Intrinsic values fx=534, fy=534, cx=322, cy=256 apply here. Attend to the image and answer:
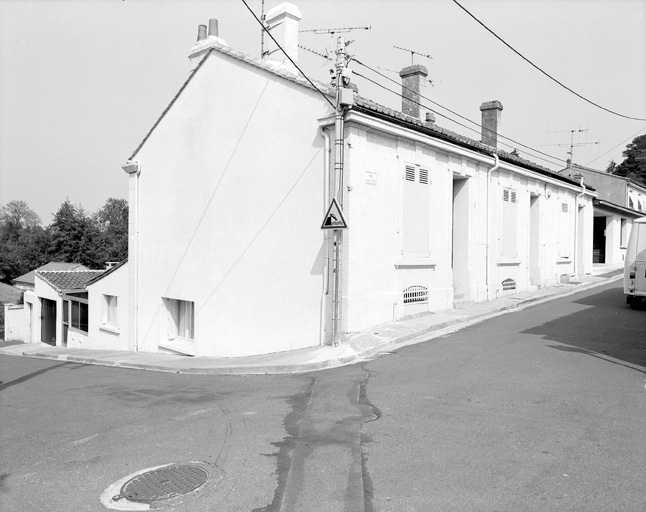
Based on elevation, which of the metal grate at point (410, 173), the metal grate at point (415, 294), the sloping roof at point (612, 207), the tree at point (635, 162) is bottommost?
the metal grate at point (415, 294)

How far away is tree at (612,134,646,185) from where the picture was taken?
5559 centimetres

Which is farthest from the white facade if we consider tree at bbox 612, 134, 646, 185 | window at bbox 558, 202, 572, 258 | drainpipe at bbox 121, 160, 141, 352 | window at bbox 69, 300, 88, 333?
tree at bbox 612, 134, 646, 185

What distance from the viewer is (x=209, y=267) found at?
46.6 feet

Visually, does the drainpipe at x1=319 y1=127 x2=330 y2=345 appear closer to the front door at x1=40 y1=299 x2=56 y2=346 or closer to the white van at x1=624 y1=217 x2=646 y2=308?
the white van at x1=624 y1=217 x2=646 y2=308

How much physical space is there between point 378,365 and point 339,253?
2822 millimetres

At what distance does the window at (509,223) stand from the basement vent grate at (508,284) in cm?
87

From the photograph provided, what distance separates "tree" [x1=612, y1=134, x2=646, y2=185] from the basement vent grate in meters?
44.8

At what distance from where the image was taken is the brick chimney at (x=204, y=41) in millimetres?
15107

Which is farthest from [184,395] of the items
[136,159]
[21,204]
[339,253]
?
[21,204]

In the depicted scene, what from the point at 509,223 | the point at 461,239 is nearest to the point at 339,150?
the point at 461,239

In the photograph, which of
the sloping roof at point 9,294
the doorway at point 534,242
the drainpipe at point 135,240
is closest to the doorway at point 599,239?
the doorway at point 534,242

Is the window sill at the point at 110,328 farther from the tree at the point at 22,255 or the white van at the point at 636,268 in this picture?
the tree at the point at 22,255

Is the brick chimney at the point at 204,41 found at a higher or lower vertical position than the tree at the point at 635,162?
lower

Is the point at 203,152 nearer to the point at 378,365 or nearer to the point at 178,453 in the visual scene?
the point at 378,365
